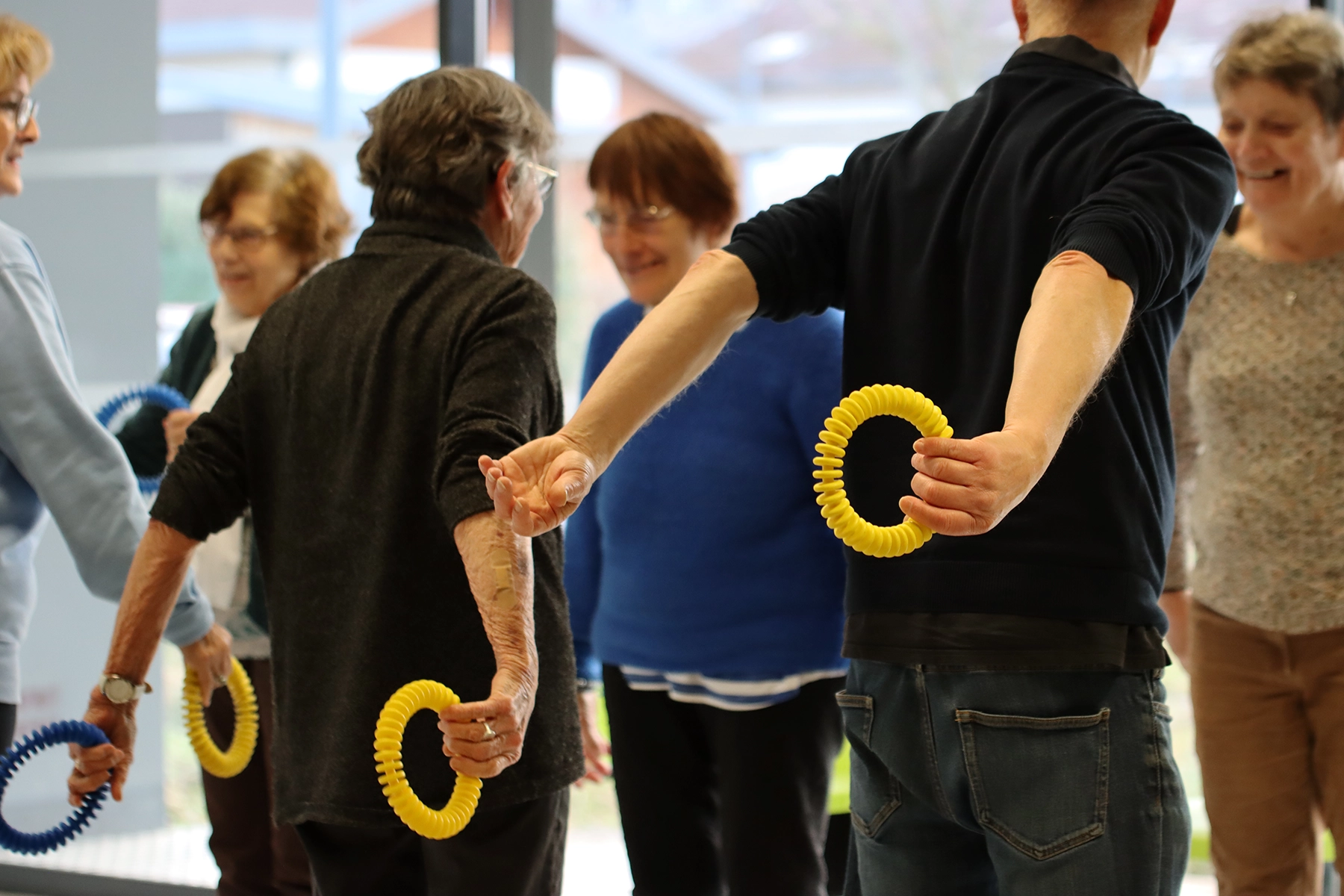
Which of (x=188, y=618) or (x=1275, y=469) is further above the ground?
(x=1275, y=469)

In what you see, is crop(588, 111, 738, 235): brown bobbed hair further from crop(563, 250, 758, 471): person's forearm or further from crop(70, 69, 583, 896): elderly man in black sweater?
crop(563, 250, 758, 471): person's forearm

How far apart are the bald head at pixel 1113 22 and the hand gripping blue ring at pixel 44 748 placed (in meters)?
1.34

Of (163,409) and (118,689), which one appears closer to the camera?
(118,689)

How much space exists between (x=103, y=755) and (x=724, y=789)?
858 millimetres

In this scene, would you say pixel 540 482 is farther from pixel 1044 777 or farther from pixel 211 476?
pixel 211 476

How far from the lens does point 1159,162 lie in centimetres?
104

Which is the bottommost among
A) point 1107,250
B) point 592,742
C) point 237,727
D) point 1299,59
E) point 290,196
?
point 592,742

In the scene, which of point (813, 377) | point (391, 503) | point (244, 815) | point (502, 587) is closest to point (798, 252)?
point (502, 587)

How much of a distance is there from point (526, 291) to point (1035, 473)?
77 centimetres

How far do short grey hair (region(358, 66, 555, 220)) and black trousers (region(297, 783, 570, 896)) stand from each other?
716mm

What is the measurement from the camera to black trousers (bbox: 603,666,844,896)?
1899 mm

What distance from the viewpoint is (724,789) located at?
194cm

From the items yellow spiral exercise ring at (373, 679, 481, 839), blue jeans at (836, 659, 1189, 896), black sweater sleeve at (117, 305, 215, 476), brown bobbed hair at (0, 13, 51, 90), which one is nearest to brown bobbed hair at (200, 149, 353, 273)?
black sweater sleeve at (117, 305, 215, 476)

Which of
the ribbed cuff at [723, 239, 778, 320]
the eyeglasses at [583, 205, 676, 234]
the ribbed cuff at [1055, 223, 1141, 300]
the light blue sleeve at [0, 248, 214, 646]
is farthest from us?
the eyeglasses at [583, 205, 676, 234]
